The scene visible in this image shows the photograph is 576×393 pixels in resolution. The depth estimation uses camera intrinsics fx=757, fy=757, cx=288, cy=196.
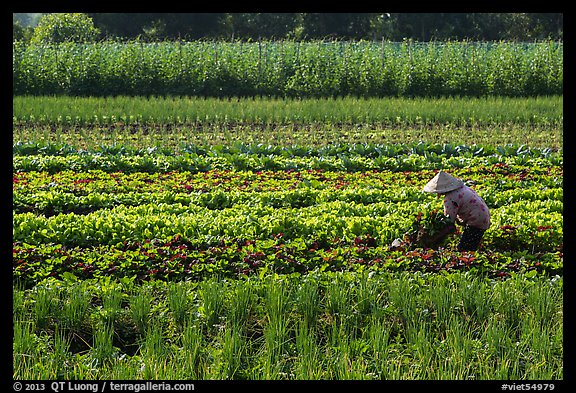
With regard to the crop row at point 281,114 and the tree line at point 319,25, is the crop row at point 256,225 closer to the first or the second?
the crop row at point 281,114

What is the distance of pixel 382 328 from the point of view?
5531 mm

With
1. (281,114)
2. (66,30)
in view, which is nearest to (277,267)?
(281,114)

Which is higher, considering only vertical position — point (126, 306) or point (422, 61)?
point (422, 61)

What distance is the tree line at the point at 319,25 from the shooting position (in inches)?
1518

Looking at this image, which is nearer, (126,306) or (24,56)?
(126,306)

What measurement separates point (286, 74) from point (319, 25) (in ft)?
55.9

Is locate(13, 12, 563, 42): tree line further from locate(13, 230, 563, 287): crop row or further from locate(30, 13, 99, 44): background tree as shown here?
locate(13, 230, 563, 287): crop row

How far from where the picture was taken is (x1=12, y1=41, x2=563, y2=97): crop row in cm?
2197

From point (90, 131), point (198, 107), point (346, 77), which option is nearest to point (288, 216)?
point (90, 131)

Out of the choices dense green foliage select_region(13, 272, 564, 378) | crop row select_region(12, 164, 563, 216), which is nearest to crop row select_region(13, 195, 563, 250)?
crop row select_region(12, 164, 563, 216)

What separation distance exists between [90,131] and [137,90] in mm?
6197

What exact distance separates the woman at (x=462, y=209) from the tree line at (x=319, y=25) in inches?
1233

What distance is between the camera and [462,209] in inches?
294

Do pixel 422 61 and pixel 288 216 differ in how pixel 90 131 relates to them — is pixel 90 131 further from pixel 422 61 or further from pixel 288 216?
pixel 422 61
